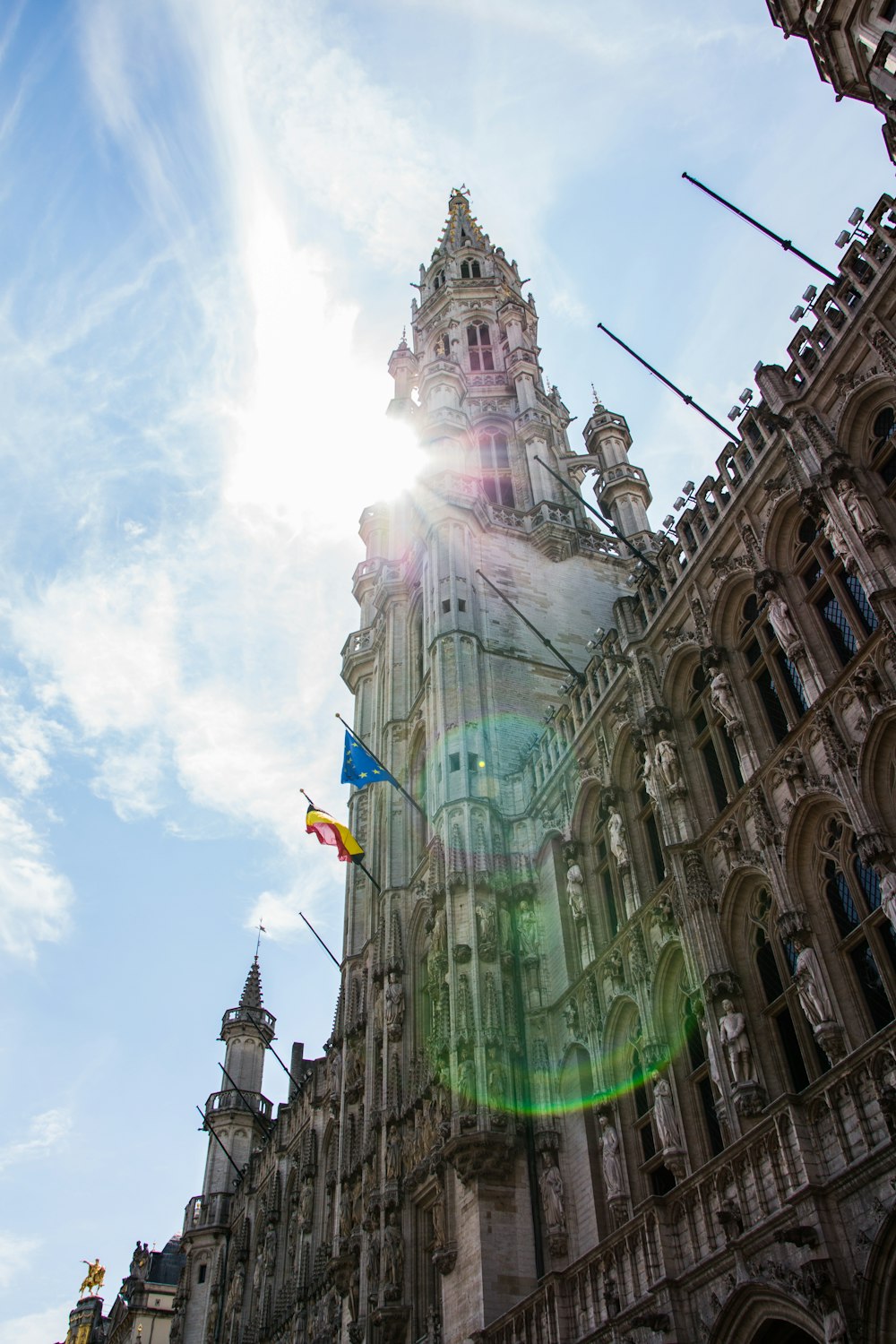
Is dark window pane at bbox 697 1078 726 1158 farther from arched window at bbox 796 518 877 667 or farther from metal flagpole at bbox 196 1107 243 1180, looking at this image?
metal flagpole at bbox 196 1107 243 1180

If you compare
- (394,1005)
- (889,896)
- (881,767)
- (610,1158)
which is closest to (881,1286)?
(889,896)

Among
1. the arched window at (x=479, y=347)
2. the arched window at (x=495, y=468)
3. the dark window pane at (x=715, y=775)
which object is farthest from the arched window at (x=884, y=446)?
the arched window at (x=479, y=347)

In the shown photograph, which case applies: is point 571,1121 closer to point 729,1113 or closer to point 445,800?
point 729,1113

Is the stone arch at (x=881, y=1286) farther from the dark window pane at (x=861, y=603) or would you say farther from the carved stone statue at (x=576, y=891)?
the carved stone statue at (x=576, y=891)

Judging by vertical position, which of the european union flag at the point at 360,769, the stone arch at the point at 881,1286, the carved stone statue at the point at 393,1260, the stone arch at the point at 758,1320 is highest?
the european union flag at the point at 360,769

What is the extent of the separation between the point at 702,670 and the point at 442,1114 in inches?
445

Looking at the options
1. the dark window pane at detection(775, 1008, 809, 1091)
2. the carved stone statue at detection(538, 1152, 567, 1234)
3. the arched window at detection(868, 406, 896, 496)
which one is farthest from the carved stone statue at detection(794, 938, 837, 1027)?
the carved stone statue at detection(538, 1152, 567, 1234)

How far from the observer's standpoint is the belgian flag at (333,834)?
36.0 m

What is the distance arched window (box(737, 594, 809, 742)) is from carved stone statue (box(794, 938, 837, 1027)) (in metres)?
3.83

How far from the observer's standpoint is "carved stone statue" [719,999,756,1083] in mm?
17250

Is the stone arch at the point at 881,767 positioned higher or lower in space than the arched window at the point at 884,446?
lower

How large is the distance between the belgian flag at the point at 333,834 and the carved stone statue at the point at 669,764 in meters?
16.0

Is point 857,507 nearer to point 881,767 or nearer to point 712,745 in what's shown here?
point 881,767

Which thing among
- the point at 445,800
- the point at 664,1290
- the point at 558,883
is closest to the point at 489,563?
the point at 445,800
